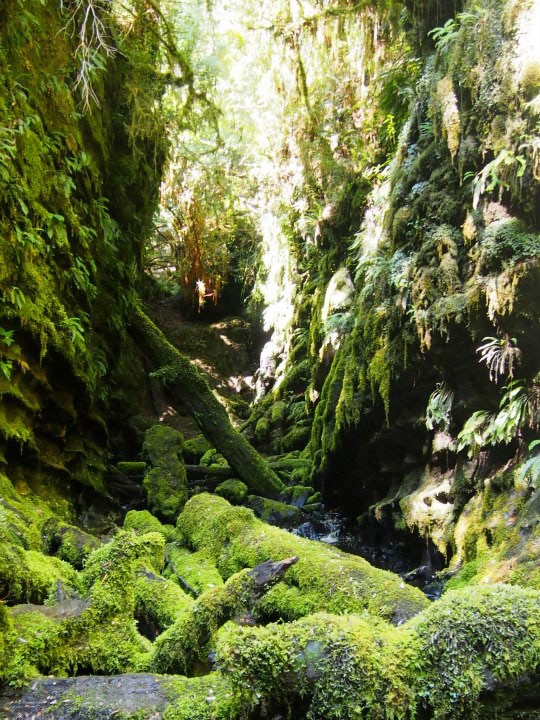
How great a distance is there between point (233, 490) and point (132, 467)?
2.29 meters

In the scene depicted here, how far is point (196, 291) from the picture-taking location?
14.8 m

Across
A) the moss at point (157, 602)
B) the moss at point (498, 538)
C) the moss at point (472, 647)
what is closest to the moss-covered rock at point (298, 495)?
the moss at point (498, 538)

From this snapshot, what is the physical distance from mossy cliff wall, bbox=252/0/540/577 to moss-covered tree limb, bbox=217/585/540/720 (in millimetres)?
2574

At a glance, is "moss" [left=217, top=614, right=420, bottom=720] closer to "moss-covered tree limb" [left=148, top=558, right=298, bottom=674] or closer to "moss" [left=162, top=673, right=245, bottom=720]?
"moss" [left=162, top=673, right=245, bottom=720]

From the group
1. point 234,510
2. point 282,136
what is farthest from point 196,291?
point 234,510

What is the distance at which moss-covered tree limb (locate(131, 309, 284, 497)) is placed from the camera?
325 inches

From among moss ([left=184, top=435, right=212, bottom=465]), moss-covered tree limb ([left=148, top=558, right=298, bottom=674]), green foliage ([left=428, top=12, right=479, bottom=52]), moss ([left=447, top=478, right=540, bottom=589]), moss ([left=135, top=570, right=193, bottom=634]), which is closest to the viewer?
moss-covered tree limb ([left=148, top=558, right=298, bottom=674])

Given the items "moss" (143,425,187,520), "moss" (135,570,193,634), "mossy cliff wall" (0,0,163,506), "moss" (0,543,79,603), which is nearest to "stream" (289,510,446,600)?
"moss" (143,425,187,520)

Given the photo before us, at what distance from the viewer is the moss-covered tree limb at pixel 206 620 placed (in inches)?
99.9

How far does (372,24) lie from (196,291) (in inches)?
325

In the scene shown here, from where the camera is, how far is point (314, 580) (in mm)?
3402

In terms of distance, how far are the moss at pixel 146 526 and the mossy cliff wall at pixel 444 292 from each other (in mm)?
2585

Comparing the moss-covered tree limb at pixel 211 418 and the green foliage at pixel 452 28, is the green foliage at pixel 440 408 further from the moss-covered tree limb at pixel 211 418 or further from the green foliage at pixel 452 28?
the green foliage at pixel 452 28

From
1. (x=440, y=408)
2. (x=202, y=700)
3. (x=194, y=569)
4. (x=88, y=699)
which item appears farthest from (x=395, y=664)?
(x=440, y=408)
